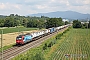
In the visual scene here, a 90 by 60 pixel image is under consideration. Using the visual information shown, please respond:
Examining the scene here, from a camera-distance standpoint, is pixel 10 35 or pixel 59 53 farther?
pixel 10 35

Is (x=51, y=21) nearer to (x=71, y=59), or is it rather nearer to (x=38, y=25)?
A: (x=38, y=25)

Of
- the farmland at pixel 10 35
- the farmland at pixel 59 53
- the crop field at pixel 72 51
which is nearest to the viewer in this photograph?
the farmland at pixel 59 53

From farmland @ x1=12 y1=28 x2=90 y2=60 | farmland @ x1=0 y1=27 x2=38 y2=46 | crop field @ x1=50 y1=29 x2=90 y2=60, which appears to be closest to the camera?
farmland @ x1=12 y1=28 x2=90 y2=60

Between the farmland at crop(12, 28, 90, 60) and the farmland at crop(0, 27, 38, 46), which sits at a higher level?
the farmland at crop(12, 28, 90, 60)

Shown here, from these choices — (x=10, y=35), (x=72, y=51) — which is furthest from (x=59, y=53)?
(x=10, y=35)

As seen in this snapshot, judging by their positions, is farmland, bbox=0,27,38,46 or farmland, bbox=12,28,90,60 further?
farmland, bbox=0,27,38,46

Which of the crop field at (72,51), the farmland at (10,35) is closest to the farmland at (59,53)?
the crop field at (72,51)

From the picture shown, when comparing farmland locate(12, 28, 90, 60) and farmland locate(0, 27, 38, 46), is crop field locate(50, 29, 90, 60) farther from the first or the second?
farmland locate(0, 27, 38, 46)

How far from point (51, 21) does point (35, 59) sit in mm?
114204

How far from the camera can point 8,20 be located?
132375mm

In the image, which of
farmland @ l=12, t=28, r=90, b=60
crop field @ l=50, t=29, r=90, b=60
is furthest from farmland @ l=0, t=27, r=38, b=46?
crop field @ l=50, t=29, r=90, b=60

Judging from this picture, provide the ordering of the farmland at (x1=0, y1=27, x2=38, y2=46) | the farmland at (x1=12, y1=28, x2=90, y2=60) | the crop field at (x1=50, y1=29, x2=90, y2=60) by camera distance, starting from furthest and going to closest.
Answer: the farmland at (x1=0, y1=27, x2=38, y2=46), the crop field at (x1=50, y1=29, x2=90, y2=60), the farmland at (x1=12, y1=28, x2=90, y2=60)

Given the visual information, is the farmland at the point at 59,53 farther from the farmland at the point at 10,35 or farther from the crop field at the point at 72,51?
the farmland at the point at 10,35

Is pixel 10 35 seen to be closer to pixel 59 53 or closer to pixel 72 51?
pixel 72 51
